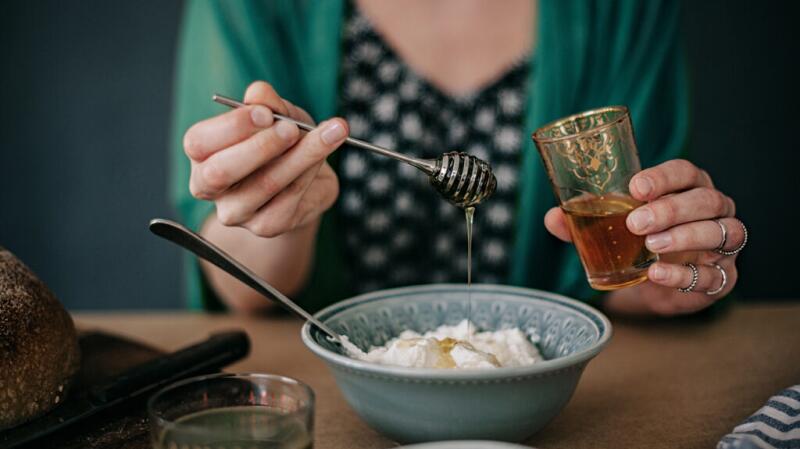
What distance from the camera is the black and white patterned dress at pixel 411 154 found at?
1.68m

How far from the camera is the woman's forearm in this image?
4.64 feet

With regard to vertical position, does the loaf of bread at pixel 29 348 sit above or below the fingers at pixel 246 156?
below

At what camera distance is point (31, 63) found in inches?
105

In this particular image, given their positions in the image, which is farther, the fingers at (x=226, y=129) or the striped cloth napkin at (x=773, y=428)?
the fingers at (x=226, y=129)

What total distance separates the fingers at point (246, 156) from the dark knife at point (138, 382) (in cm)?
26

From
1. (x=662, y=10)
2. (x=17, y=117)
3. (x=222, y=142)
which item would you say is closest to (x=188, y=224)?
(x=222, y=142)

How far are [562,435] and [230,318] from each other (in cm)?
79

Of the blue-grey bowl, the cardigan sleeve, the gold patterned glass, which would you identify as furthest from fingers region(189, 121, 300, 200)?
the cardigan sleeve

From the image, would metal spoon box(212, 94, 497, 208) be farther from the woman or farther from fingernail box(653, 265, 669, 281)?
the woman

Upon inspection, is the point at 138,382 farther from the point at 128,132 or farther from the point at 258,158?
the point at 128,132

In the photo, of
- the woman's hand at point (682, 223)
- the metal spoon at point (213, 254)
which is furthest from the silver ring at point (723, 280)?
the metal spoon at point (213, 254)

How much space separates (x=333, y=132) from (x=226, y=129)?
137mm

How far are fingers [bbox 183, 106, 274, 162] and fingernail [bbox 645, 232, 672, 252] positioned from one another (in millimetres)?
513

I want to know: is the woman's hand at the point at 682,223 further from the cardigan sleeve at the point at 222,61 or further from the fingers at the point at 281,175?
the cardigan sleeve at the point at 222,61
